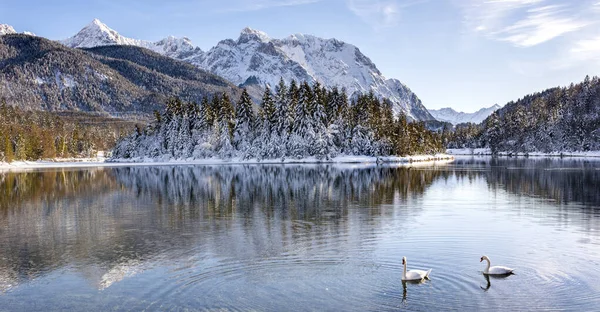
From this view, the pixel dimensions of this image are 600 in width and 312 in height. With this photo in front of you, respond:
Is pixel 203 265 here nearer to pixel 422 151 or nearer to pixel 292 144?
pixel 292 144

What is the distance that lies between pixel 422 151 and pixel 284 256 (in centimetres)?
13966

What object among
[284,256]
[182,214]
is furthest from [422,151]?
[284,256]

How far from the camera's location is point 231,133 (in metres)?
136

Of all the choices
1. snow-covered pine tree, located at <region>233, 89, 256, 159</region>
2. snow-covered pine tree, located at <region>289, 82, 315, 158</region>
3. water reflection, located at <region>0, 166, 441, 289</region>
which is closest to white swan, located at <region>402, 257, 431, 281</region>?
water reflection, located at <region>0, 166, 441, 289</region>

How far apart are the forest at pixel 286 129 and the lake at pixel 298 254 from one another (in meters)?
82.2

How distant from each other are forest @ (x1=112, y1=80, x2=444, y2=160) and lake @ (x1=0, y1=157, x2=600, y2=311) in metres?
82.2

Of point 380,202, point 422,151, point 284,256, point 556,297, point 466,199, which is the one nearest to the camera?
point 556,297

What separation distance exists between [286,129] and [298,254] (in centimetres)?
10437

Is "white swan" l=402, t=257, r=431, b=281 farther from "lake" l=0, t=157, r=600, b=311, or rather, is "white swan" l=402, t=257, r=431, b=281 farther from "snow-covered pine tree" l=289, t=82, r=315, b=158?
"snow-covered pine tree" l=289, t=82, r=315, b=158

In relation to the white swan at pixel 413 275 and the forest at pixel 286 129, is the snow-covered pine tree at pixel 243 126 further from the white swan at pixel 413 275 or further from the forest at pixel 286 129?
the white swan at pixel 413 275

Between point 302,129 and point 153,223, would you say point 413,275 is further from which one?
point 302,129

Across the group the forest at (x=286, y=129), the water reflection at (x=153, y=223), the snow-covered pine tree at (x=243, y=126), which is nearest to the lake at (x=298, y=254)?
the water reflection at (x=153, y=223)

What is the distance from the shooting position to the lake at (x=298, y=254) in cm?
1609

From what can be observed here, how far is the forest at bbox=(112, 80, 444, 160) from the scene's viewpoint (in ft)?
408
